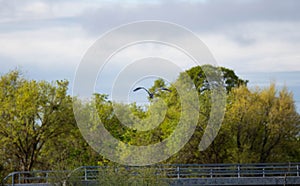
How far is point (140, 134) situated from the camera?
39.8 m

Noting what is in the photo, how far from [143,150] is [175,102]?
3.74m

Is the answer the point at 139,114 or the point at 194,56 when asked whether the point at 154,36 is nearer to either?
the point at 194,56

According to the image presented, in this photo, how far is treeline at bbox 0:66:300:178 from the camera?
37281 mm

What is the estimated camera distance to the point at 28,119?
37219 millimetres

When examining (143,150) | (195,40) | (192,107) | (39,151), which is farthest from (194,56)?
(39,151)

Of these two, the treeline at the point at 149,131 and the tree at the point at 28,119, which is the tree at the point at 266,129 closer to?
the treeline at the point at 149,131

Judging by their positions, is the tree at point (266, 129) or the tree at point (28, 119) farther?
the tree at point (266, 129)

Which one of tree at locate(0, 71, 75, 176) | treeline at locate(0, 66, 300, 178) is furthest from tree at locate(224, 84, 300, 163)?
tree at locate(0, 71, 75, 176)

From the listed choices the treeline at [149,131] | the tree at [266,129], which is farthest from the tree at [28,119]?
the tree at [266,129]

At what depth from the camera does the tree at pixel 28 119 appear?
36906 mm

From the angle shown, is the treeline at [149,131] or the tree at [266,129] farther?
the tree at [266,129]

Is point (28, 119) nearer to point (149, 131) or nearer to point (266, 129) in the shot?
point (149, 131)

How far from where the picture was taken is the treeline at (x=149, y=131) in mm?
37281

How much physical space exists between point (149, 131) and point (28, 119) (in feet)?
23.4
